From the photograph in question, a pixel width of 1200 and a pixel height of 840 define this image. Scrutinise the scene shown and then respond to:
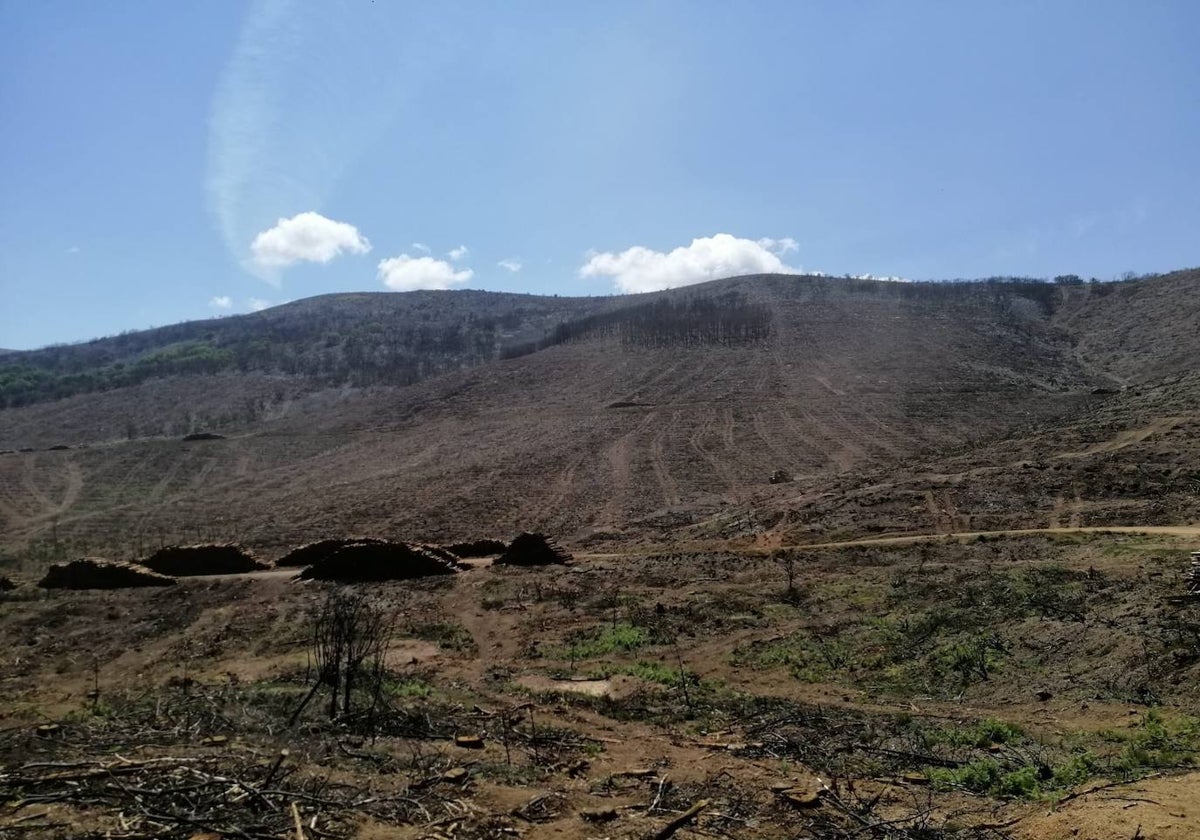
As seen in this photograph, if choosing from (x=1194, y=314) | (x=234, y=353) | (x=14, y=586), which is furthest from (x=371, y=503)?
(x=234, y=353)

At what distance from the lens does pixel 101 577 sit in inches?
708

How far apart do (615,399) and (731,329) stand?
20.5 metres

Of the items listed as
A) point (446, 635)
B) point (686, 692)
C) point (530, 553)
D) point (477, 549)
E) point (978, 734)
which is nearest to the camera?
point (978, 734)

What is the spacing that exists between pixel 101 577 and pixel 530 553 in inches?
404

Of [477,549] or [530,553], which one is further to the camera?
[477,549]

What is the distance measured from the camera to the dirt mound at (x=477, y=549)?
71.8 ft

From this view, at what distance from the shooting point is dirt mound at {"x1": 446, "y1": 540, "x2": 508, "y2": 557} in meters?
21.9

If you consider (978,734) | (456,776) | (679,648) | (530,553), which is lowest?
(679,648)

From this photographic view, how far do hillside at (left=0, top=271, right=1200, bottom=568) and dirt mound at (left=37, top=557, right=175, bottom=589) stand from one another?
8.31 meters

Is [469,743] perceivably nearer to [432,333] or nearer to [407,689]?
[407,689]

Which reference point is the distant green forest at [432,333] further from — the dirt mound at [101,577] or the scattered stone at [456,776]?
the scattered stone at [456,776]

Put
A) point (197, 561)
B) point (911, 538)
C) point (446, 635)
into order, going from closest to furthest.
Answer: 1. point (446, 635)
2. point (911, 538)
3. point (197, 561)

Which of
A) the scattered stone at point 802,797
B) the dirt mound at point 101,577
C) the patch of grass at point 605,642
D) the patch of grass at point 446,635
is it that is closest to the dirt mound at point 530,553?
the patch of grass at point 446,635

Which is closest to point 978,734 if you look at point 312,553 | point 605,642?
point 605,642
